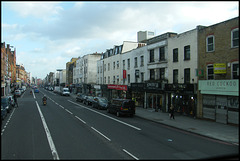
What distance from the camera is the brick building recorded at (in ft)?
54.6

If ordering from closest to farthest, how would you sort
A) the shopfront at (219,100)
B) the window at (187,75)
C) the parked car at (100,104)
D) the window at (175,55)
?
the shopfront at (219,100)
the window at (187,75)
the window at (175,55)
the parked car at (100,104)

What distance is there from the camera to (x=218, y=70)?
17.9 m

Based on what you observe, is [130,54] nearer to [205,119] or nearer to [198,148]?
[205,119]

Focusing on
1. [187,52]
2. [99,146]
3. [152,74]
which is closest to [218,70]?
[187,52]

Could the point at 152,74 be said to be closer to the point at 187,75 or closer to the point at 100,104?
the point at 187,75

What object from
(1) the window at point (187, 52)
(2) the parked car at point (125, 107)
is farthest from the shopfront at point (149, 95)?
(2) the parked car at point (125, 107)

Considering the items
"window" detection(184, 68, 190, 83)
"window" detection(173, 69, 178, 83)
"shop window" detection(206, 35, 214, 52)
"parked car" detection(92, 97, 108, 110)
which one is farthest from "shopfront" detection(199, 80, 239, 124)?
"parked car" detection(92, 97, 108, 110)

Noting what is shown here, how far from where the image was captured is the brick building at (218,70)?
16.6m

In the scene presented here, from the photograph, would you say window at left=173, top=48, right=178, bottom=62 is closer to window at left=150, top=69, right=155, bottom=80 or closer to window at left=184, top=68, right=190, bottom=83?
window at left=184, top=68, right=190, bottom=83

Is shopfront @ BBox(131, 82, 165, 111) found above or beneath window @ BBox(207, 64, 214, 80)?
beneath

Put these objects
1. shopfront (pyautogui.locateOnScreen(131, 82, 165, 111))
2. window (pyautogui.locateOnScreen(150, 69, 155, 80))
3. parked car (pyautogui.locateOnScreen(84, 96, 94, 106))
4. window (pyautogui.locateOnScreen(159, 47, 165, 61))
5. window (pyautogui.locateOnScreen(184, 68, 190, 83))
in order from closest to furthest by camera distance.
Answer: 1. window (pyautogui.locateOnScreen(184, 68, 190, 83))
2. shopfront (pyautogui.locateOnScreen(131, 82, 165, 111))
3. window (pyautogui.locateOnScreen(159, 47, 165, 61))
4. window (pyautogui.locateOnScreen(150, 69, 155, 80))
5. parked car (pyautogui.locateOnScreen(84, 96, 94, 106))

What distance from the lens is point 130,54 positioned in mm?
36031

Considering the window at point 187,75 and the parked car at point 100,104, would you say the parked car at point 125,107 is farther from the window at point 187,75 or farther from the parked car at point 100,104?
the window at point 187,75

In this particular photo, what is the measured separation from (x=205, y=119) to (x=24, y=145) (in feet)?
54.8
